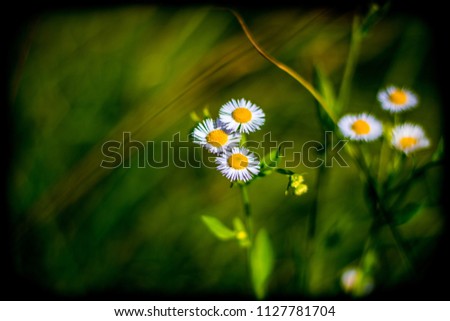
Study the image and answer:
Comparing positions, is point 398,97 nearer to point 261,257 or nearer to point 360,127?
point 360,127

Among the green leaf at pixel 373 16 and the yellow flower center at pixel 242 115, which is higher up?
the green leaf at pixel 373 16

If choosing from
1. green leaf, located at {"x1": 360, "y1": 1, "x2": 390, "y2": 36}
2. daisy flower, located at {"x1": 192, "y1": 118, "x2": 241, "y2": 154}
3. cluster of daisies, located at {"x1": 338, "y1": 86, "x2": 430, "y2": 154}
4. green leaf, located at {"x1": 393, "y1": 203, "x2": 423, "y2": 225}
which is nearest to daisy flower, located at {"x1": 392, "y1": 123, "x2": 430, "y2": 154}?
cluster of daisies, located at {"x1": 338, "y1": 86, "x2": 430, "y2": 154}

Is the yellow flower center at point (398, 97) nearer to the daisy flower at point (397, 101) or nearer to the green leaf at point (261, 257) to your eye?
the daisy flower at point (397, 101)

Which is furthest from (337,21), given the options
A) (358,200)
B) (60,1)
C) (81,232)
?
(81,232)

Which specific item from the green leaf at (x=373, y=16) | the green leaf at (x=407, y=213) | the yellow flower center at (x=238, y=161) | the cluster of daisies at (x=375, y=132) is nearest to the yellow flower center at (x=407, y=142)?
the cluster of daisies at (x=375, y=132)

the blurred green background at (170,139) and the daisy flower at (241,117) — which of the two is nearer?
the daisy flower at (241,117)

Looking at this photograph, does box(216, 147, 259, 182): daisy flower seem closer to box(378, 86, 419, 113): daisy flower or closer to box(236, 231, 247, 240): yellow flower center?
box(236, 231, 247, 240): yellow flower center
